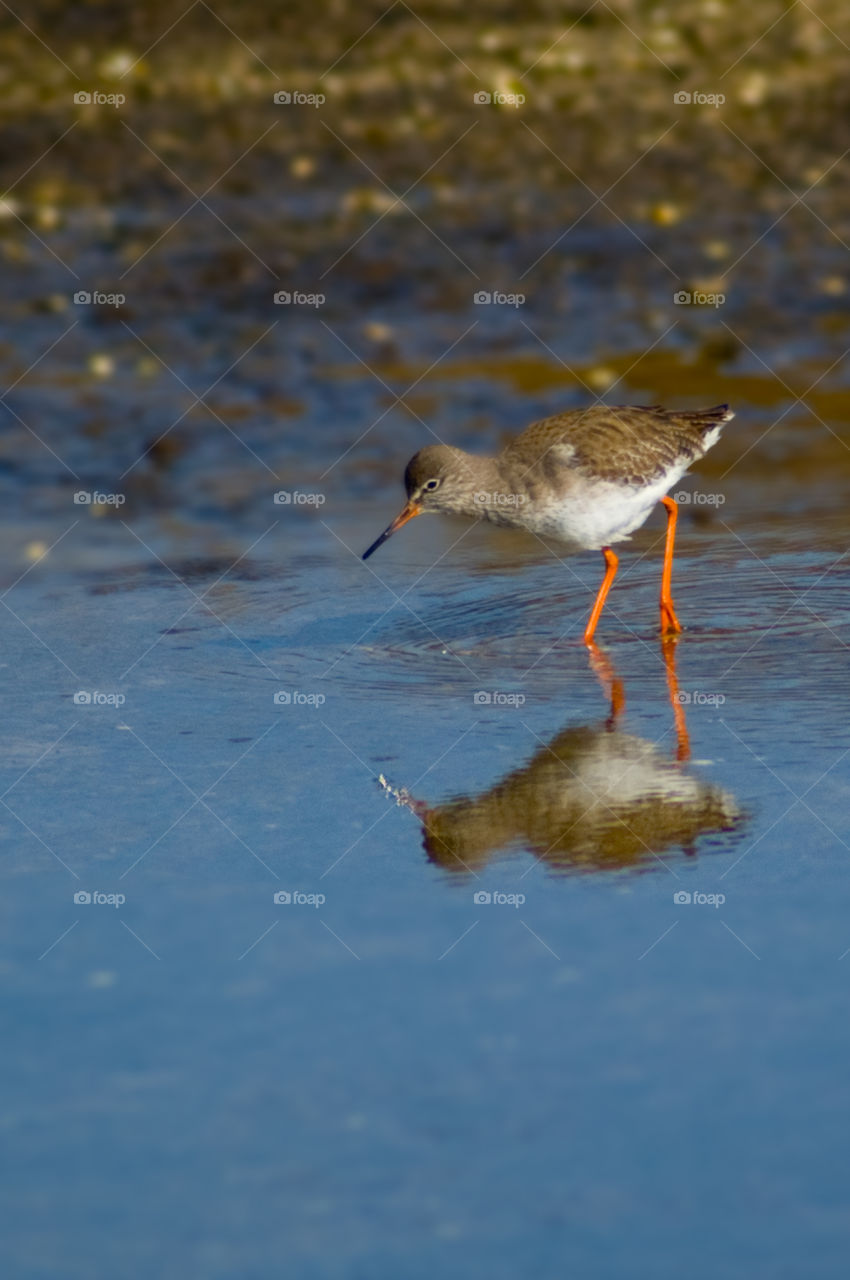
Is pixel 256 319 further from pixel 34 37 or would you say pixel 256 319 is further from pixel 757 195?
pixel 34 37

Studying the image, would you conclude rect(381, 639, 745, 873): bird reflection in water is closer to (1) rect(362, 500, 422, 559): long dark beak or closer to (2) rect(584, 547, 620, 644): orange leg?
(2) rect(584, 547, 620, 644): orange leg

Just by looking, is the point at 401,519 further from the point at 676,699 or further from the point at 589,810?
the point at 589,810

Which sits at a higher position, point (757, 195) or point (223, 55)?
point (223, 55)

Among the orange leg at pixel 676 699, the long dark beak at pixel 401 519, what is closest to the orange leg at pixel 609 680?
the orange leg at pixel 676 699

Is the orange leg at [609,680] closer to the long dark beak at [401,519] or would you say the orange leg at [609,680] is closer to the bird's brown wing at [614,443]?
the bird's brown wing at [614,443]

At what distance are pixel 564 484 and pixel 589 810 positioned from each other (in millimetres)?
2603

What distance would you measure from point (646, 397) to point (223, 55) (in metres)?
9.18

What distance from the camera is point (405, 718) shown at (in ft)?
22.1

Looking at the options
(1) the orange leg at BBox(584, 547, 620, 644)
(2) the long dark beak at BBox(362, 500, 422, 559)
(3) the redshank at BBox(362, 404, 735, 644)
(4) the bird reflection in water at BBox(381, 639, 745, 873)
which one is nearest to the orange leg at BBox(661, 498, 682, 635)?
(3) the redshank at BBox(362, 404, 735, 644)

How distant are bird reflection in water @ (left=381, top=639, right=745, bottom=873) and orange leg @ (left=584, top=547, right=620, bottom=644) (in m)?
1.25

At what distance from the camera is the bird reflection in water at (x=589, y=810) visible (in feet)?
18.0

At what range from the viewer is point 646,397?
37.8ft

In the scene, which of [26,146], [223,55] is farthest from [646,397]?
[223,55]

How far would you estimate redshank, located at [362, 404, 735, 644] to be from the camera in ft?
26.6
